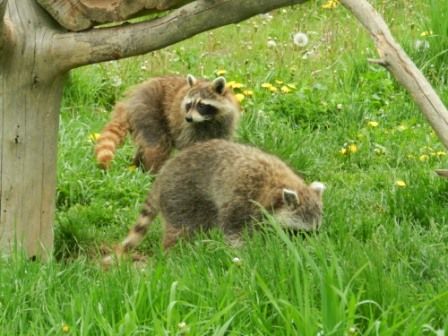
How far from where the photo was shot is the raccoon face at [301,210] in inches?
213

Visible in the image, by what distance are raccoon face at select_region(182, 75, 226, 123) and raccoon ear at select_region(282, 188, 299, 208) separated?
1554mm

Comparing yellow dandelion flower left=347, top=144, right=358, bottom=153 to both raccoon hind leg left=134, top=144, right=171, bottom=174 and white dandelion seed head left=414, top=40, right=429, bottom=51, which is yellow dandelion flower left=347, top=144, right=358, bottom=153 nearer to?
raccoon hind leg left=134, top=144, right=171, bottom=174

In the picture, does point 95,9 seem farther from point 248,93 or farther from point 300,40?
point 300,40

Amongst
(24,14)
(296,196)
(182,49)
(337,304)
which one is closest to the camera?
(337,304)

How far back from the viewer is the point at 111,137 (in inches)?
262

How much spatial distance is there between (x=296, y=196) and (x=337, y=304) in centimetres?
184

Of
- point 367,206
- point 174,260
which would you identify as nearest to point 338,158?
point 367,206

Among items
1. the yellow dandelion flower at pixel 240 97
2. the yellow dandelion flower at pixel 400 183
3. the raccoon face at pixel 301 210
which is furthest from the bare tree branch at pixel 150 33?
the yellow dandelion flower at pixel 240 97

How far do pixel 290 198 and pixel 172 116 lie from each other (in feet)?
5.99

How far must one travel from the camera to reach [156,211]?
5.73m

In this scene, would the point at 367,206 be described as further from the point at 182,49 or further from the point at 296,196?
the point at 182,49

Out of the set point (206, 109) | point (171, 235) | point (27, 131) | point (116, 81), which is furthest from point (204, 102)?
point (27, 131)


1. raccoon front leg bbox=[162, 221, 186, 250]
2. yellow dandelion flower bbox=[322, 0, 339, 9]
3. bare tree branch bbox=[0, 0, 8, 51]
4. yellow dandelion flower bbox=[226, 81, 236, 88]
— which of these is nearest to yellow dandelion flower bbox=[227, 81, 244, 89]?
yellow dandelion flower bbox=[226, 81, 236, 88]

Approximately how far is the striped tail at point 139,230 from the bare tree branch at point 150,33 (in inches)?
41.3
